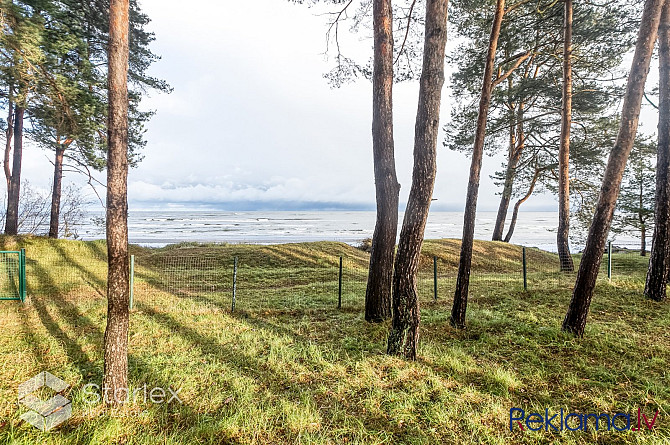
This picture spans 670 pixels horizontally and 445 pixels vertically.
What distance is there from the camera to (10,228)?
1268 centimetres

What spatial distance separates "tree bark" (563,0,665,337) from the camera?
4621mm

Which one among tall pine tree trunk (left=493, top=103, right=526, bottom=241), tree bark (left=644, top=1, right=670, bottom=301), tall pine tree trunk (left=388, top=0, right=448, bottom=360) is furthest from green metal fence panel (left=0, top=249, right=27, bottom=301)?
tall pine tree trunk (left=493, top=103, right=526, bottom=241)

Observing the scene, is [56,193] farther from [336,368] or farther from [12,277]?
[336,368]

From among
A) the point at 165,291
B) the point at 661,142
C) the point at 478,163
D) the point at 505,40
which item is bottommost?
the point at 165,291

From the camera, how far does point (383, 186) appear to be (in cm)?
578

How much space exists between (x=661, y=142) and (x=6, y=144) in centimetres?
2323

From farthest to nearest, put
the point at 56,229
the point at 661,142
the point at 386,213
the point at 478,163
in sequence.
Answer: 1. the point at 56,229
2. the point at 661,142
3. the point at 386,213
4. the point at 478,163

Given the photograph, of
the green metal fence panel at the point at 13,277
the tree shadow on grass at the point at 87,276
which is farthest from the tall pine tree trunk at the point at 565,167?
the green metal fence panel at the point at 13,277

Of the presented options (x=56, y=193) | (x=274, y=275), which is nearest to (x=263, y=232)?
(x=56, y=193)

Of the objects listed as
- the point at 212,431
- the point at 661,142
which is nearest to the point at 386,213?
the point at 212,431

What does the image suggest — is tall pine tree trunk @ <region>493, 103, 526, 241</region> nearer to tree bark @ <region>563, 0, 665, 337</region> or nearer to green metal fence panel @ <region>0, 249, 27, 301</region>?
tree bark @ <region>563, 0, 665, 337</region>

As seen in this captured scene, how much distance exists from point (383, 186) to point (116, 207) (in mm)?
4311

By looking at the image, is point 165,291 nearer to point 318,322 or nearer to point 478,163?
point 318,322

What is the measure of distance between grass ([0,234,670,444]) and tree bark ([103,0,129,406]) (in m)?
0.31
